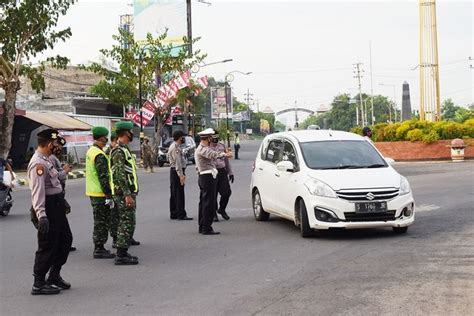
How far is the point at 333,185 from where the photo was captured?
437 inches

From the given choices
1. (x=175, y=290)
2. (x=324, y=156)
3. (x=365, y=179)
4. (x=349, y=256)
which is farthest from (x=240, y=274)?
(x=324, y=156)

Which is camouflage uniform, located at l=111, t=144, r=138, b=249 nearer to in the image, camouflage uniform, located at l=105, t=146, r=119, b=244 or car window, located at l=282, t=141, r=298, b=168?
camouflage uniform, located at l=105, t=146, r=119, b=244

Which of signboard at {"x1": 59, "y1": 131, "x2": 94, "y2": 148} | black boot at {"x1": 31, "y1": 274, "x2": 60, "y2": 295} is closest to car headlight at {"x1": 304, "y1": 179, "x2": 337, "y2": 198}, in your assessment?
black boot at {"x1": 31, "y1": 274, "x2": 60, "y2": 295}

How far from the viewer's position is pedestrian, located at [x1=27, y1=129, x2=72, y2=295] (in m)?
7.79

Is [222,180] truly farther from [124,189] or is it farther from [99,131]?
[124,189]

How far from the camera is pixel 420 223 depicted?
42.0ft

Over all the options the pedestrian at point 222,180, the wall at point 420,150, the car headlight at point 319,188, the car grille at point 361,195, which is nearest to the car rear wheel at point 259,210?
the pedestrian at point 222,180

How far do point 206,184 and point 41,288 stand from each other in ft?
16.7

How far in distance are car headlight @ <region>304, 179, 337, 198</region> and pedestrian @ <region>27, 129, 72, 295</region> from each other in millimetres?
4363

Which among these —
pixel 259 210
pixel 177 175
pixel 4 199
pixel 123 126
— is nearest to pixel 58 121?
pixel 4 199

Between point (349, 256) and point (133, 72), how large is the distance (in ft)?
139

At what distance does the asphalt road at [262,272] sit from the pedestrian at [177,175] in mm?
804

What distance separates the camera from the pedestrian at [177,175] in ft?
48.1

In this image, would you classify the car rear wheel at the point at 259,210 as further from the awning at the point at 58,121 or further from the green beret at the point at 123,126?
the awning at the point at 58,121
